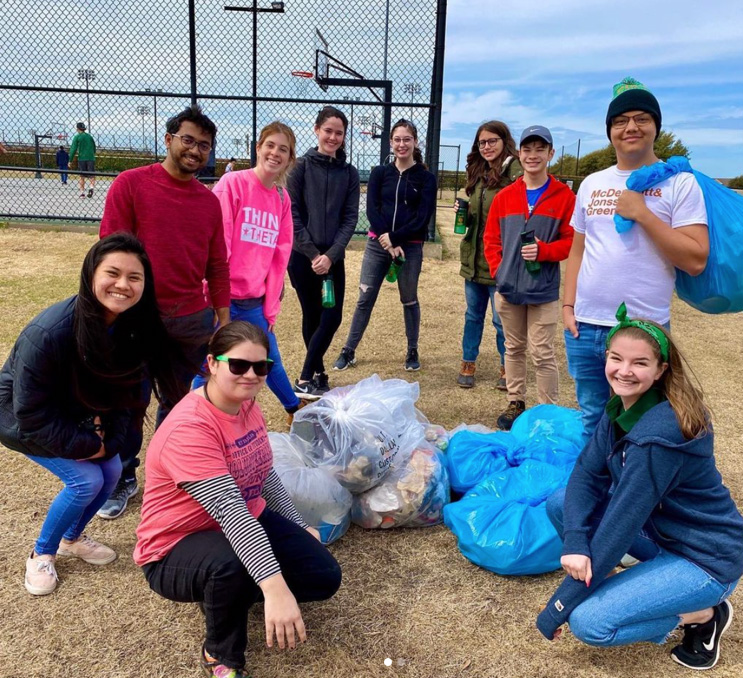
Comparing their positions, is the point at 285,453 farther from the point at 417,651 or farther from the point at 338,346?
the point at 338,346

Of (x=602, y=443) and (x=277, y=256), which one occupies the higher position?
(x=277, y=256)

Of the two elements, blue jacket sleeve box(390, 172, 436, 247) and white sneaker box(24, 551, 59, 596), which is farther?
blue jacket sleeve box(390, 172, 436, 247)

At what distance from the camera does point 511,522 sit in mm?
2570

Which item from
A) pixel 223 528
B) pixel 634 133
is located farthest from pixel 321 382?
pixel 634 133

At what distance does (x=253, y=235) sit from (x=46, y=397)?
1.48 metres

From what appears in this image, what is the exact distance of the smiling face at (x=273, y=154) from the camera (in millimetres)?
3264

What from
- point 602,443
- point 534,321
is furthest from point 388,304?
point 602,443

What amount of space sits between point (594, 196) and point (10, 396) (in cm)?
234

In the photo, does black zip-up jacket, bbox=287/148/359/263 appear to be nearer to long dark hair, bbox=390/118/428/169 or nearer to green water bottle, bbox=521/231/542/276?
long dark hair, bbox=390/118/428/169

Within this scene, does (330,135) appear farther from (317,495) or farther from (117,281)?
(317,495)

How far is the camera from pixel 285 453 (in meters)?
2.84

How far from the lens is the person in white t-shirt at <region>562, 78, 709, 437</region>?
2332 mm

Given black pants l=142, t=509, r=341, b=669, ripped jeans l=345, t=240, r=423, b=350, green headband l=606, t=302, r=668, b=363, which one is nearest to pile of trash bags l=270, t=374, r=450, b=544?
black pants l=142, t=509, r=341, b=669

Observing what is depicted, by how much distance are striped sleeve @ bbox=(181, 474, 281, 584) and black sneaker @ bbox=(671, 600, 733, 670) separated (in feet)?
4.53
